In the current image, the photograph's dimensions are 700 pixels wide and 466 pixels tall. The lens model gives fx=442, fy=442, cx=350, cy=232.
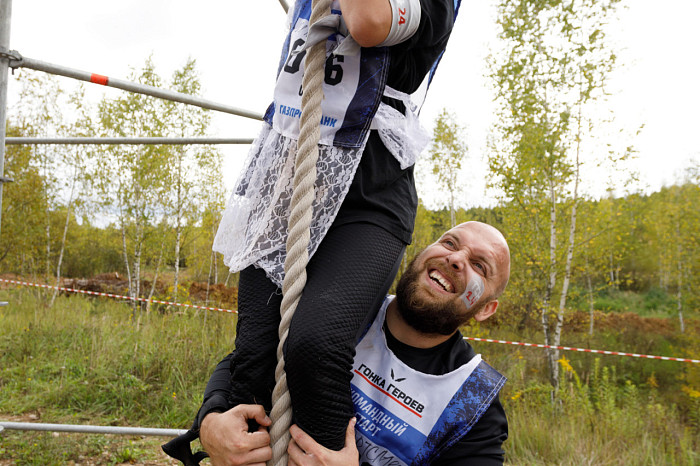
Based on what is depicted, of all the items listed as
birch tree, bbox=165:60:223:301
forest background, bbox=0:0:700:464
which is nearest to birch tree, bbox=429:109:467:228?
forest background, bbox=0:0:700:464

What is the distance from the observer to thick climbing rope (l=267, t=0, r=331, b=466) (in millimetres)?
1006

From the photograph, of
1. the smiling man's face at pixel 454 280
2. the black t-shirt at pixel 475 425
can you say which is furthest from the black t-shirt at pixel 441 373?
the smiling man's face at pixel 454 280

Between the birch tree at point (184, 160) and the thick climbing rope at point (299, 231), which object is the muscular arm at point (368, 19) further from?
the birch tree at point (184, 160)

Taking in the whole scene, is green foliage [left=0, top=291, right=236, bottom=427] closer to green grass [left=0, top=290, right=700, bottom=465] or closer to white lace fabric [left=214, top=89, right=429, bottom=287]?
green grass [left=0, top=290, right=700, bottom=465]

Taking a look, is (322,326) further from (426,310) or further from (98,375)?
(98,375)

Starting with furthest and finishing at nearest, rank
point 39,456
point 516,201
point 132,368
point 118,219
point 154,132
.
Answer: point 118,219
point 154,132
point 516,201
point 132,368
point 39,456

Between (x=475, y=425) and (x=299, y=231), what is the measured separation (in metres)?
0.98

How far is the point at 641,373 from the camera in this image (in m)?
10.7

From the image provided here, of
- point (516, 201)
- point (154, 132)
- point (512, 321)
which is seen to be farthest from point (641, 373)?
point (154, 132)

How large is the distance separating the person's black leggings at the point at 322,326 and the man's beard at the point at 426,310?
0.44 metres

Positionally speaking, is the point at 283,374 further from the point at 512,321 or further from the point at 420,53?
the point at 512,321

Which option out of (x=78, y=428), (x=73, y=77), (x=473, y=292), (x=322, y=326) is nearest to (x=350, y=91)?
(x=322, y=326)

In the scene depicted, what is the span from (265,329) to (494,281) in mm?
1040

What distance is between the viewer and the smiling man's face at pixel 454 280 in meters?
1.61
